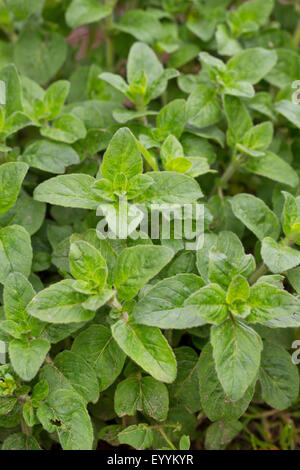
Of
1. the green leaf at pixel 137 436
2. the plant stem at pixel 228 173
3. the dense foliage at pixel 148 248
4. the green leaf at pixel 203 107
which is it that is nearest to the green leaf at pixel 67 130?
the dense foliage at pixel 148 248

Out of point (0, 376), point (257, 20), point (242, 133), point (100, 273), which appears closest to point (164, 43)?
point (257, 20)

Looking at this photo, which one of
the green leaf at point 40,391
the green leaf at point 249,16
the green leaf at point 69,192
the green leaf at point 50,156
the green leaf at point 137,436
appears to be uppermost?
the green leaf at point 249,16

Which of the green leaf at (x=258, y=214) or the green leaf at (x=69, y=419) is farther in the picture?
the green leaf at (x=258, y=214)

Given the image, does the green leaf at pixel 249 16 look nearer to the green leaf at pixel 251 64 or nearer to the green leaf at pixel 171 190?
the green leaf at pixel 251 64

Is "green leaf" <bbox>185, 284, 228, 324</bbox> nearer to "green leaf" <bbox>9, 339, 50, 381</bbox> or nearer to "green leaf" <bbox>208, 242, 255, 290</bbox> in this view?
"green leaf" <bbox>208, 242, 255, 290</bbox>

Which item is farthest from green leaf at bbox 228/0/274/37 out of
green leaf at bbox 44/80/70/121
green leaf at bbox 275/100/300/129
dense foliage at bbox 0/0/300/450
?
green leaf at bbox 44/80/70/121

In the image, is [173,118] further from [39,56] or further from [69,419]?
[69,419]
